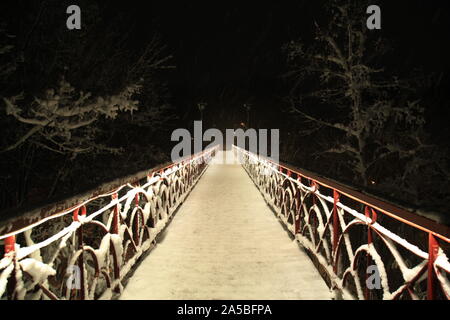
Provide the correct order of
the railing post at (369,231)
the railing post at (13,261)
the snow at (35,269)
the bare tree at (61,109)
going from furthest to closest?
the bare tree at (61,109) < the railing post at (369,231) < the snow at (35,269) < the railing post at (13,261)

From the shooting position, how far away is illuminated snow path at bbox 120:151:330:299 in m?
3.60

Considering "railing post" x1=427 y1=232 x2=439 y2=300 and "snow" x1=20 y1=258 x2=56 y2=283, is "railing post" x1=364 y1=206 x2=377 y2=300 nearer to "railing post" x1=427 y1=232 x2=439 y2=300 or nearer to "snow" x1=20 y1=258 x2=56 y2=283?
"railing post" x1=427 y1=232 x2=439 y2=300

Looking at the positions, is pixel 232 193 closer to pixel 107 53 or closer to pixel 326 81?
pixel 107 53

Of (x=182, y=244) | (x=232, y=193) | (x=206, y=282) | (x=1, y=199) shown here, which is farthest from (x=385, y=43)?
(x=1, y=199)

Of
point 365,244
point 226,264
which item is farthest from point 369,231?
point 226,264

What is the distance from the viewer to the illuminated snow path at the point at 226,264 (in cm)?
360

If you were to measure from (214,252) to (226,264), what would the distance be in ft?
1.81

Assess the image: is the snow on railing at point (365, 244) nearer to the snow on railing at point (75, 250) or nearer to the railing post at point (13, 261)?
the snow on railing at point (75, 250)

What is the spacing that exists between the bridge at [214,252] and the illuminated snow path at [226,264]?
0.01 meters

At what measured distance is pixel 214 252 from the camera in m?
4.95

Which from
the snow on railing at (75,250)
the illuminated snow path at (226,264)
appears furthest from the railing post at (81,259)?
the illuminated snow path at (226,264)

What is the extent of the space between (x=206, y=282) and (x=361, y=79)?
1261 centimetres

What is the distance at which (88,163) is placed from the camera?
13750 mm

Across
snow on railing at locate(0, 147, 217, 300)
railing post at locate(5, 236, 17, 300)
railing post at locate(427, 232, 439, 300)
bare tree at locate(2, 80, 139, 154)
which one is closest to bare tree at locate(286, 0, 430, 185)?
bare tree at locate(2, 80, 139, 154)
